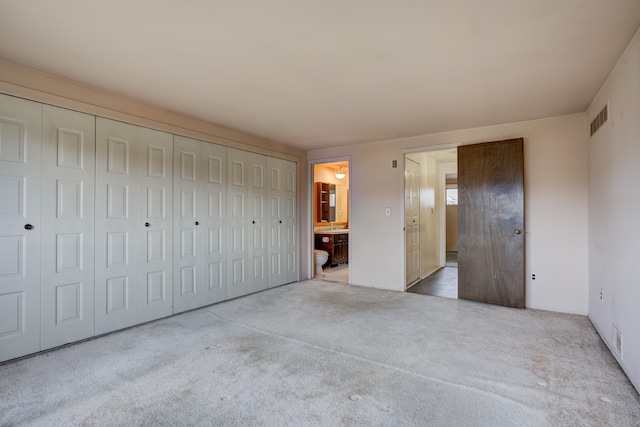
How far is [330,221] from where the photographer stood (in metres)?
7.48

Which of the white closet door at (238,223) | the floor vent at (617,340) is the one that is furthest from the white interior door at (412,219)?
the floor vent at (617,340)

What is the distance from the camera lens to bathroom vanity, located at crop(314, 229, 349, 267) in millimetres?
6715

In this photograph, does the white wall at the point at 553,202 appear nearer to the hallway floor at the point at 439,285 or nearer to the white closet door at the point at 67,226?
the hallway floor at the point at 439,285

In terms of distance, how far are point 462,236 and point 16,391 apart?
4493mm

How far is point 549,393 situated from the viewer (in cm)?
201

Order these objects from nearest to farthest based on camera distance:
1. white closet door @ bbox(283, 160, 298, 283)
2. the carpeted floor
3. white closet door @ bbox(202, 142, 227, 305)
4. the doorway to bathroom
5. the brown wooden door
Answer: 1. the carpeted floor
2. the brown wooden door
3. white closet door @ bbox(202, 142, 227, 305)
4. white closet door @ bbox(283, 160, 298, 283)
5. the doorway to bathroom

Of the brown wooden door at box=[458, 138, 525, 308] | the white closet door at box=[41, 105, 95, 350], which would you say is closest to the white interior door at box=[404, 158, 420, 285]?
the brown wooden door at box=[458, 138, 525, 308]

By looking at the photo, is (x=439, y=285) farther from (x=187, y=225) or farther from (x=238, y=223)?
(x=187, y=225)

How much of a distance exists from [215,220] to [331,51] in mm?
2596

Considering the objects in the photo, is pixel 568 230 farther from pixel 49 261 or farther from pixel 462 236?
pixel 49 261

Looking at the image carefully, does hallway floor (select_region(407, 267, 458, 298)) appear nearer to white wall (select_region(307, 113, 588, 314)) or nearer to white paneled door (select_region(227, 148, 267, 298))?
white wall (select_region(307, 113, 588, 314))

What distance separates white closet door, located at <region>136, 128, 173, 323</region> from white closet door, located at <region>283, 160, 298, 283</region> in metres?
1.98

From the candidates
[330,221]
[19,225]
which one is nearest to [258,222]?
[19,225]

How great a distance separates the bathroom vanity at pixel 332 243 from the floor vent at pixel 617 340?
470 cm
